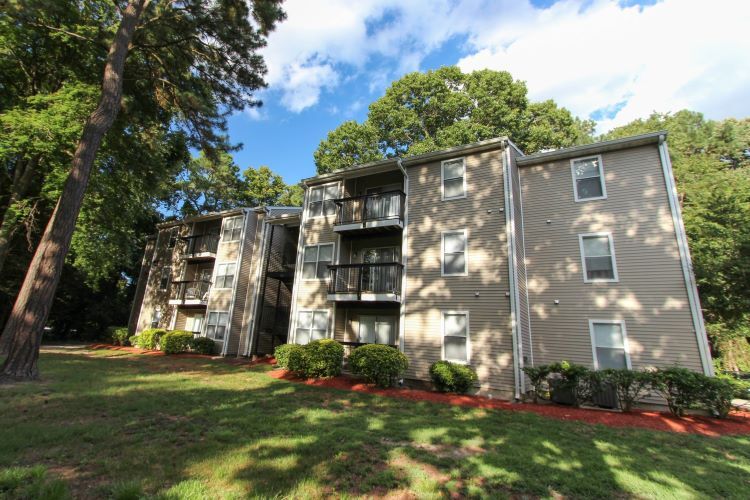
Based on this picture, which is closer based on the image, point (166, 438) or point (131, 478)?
point (131, 478)

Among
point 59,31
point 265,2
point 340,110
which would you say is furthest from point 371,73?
point 59,31

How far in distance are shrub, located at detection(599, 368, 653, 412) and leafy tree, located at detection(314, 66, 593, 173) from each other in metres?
19.5

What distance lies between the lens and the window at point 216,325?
65.8 ft

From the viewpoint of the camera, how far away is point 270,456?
15.8 feet

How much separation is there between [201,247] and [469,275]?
720 inches

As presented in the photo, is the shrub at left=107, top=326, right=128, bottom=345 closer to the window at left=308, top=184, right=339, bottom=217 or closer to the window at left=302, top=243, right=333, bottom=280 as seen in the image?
the window at left=302, top=243, right=333, bottom=280

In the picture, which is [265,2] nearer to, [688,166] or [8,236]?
[8,236]

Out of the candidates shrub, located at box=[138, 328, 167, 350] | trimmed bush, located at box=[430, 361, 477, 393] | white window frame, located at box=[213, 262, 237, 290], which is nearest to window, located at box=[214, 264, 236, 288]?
white window frame, located at box=[213, 262, 237, 290]

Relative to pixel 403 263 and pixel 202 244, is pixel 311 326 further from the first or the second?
pixel 202 244

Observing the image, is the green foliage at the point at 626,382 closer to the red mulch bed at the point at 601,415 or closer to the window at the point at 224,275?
the red mulch bed at the point at 601,415

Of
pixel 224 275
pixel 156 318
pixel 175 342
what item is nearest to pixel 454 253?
pixel 224 275

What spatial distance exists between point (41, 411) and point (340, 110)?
25258mm

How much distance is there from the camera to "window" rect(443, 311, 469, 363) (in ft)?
38.7

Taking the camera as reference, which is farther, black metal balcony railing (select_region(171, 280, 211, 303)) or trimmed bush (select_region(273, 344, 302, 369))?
black metal balcony railing (select_region(171, 280, 211, 303))
